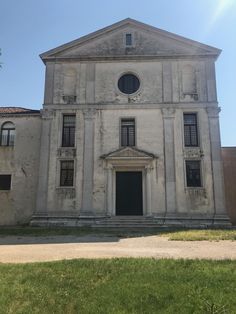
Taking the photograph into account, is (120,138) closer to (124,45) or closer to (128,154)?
(128,154)

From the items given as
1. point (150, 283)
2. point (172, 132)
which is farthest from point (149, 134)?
point (150, 283)

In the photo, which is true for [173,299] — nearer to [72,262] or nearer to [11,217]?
[72,262]

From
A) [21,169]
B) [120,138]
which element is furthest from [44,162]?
[120,138]

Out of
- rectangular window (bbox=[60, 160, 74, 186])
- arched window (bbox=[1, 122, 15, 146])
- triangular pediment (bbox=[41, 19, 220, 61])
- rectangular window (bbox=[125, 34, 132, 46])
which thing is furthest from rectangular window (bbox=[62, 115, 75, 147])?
rectangular window (bbox=[125, 34, 132, 46])

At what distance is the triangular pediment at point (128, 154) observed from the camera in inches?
838

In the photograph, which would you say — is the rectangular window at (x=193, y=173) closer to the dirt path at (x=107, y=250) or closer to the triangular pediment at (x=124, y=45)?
the triangular pediment at (x=124, y=45)

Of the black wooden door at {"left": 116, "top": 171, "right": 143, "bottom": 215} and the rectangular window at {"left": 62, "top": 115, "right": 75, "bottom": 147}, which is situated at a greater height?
the rectangular window at {"left": 62, "top": 115, "right": 75, "bottom": 147}

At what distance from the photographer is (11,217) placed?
861 inches

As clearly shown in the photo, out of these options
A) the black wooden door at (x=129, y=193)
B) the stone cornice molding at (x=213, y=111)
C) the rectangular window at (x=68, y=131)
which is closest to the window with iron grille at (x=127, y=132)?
the black wooden door at (x=129, y=193)

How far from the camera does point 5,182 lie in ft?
74.1

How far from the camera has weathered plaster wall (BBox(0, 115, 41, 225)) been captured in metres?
21.9

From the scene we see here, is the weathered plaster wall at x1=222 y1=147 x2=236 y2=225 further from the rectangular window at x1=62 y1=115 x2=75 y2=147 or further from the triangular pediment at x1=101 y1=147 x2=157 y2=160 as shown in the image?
the rectangular window at x1=62 y1=115 x2=75 y2=147

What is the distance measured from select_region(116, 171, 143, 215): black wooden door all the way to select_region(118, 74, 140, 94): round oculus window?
19.1ft

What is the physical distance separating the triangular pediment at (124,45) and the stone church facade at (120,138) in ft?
0.24
